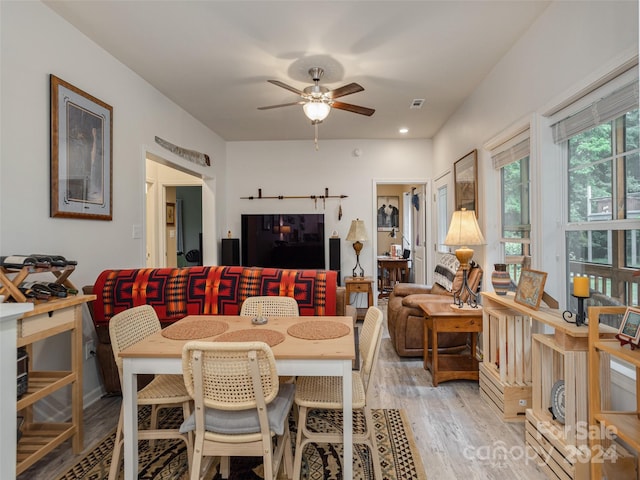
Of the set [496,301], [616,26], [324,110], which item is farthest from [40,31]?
[496,301]

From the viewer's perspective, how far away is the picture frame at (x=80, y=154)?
2195mm

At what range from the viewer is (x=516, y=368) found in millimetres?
2217

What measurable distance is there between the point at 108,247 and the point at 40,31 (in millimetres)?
1538

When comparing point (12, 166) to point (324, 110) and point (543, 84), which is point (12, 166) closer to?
point (324, 110)

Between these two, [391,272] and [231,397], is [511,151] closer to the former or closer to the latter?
[231,397]

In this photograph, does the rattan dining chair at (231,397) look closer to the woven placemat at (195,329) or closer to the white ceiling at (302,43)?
the woven placemat at (195,329)

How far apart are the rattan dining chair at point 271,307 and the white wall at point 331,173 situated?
306 cm

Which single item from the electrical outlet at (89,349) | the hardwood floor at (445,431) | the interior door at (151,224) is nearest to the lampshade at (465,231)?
the hardwood floor at (445,431)

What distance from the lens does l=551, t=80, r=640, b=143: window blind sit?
1.57 m

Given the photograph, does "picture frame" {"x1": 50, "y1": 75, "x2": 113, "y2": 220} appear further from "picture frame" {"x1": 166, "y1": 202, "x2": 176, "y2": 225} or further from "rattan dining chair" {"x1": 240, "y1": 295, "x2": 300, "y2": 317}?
"picture frame" {"x1": 166, "y1": 202, "x2": 176, "y2": 225}

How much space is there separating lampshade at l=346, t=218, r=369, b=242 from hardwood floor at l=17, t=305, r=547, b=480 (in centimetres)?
225

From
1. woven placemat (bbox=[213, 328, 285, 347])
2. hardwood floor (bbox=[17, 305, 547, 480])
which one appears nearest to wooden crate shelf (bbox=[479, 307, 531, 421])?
hardwood floor (bbox=[17, 305, 547, 480])

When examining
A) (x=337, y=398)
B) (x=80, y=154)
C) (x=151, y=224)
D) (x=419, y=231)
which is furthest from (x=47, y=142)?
(x=419, y=231)

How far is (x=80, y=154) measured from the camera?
2.40 meters
